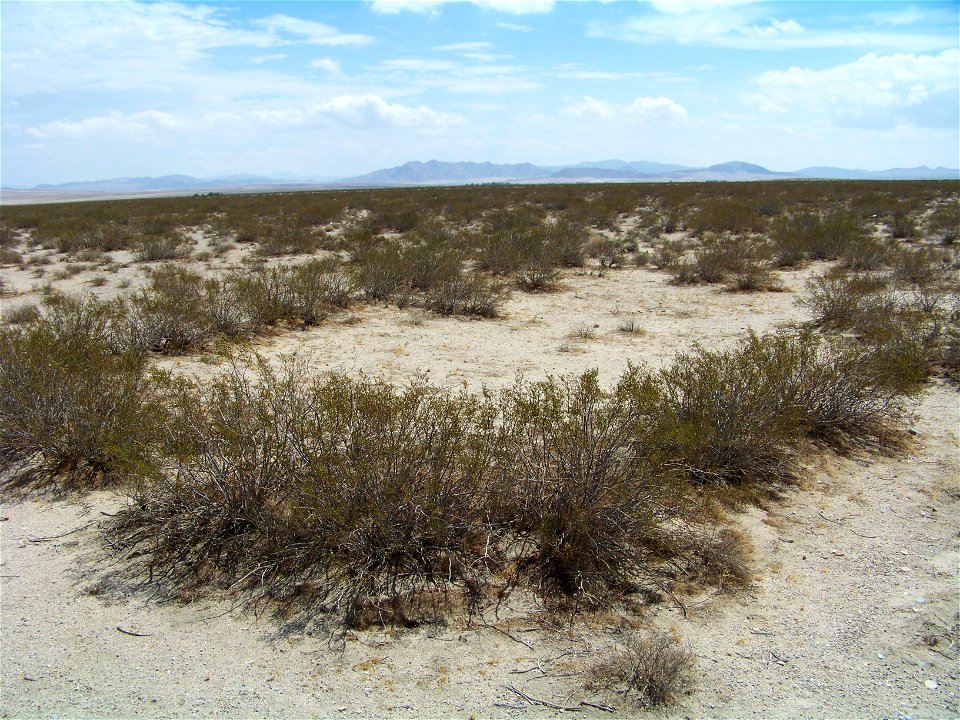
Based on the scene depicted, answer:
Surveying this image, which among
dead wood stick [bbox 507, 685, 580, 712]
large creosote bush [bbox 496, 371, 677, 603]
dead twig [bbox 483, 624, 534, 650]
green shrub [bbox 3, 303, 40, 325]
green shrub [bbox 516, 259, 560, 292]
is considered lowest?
dead wood stick [bbox 507, 685, 580, 712]

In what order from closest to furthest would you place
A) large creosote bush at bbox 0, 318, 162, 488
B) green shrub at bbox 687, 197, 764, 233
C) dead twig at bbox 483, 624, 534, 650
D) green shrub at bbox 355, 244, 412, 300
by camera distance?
1. dead twig at bbox 483, 624, 534, 650
2. large creosote bush at bbox 0, 318, 162, 488
3. green shrub at bbox 355, 244, 412, 300
4. green shrub at bbox 687, 197, 764, 233

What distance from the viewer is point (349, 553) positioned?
3531 mm

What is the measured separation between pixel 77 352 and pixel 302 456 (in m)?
3.00

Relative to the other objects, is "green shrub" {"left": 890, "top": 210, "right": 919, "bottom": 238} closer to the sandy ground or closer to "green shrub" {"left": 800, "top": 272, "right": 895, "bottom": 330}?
"green shrub" {"left": 800, "top": 272, "right": 895, "bottom": 330}

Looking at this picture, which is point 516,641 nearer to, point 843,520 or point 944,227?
point 843,520

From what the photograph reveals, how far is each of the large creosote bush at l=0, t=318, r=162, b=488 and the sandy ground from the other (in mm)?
327

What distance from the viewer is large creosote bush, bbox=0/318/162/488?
4453 millimetres

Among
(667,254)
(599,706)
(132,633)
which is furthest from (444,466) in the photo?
(667,254)

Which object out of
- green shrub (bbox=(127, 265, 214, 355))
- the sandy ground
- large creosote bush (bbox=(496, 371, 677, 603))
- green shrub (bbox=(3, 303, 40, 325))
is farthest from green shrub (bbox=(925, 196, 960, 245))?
green shrub (bbox=(3, 303, 40, 325))

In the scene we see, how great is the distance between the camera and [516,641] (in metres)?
3.12

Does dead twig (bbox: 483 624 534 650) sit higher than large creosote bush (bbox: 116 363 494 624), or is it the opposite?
large creosote bush (bbox: 116 363 494 624)

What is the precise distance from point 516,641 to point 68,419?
3.61m

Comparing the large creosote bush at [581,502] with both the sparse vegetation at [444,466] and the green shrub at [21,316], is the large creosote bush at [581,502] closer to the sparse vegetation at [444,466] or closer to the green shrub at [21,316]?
the sparse vegetation at [444,466]

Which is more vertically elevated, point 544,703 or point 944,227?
point 944,227
